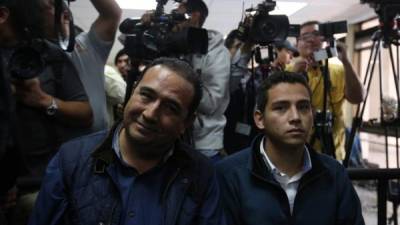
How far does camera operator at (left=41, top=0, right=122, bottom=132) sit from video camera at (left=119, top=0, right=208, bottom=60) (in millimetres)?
102

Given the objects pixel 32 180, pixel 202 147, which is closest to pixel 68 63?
pixel 32 180

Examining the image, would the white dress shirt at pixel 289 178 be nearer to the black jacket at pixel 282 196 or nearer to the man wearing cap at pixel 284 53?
the black jacket at pixel 282 196

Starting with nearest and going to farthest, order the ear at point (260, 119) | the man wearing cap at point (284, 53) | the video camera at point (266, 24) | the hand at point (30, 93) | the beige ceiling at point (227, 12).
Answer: the hand at point (30, 93) → the ear at point (260, 119) → the video camera at point (266, 24) → the man wearing cap at point (284, 53) → the beige ceiling at point (227, 12)

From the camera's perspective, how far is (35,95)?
1.33 metres

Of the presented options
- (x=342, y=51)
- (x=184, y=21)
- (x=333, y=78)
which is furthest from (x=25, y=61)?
(x=333, y=78)

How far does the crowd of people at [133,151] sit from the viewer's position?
1.12 m

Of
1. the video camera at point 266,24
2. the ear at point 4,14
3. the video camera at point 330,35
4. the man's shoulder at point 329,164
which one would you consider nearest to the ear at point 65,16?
the ear at point 4,14

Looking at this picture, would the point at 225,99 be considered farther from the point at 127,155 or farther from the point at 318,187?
the point at 127,155

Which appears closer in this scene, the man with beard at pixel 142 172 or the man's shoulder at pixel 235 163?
the man with beard at pixel 142 172

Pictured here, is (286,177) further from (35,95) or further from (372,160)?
(372,160)

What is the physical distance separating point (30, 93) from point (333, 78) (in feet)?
5.43

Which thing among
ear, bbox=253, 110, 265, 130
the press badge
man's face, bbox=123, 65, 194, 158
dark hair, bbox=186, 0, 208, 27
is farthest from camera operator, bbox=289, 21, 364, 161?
man's face, bbox=123, 65, 194, 158

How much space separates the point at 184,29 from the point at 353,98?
3.61 feet

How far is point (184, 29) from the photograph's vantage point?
164 cm
